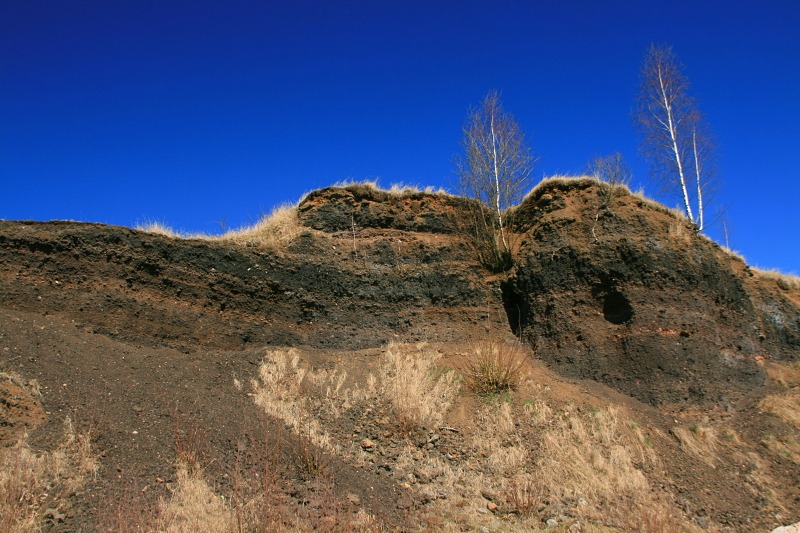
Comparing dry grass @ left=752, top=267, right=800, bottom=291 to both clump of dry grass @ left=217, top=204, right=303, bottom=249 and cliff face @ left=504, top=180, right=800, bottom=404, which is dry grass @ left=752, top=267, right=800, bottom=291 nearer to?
cliff face @ left=504, top=180, right=800, bottom=404

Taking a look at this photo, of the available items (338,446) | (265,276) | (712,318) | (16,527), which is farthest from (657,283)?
(16,527)

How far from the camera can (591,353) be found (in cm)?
1359

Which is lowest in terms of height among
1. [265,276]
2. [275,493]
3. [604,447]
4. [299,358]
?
[275,493]

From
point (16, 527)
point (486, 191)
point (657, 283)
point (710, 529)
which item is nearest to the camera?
point (16, 527)

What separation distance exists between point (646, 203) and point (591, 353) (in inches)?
212

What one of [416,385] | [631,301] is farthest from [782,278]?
[416,385]

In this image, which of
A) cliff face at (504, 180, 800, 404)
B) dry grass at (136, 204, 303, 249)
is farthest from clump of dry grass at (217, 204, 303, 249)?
cliff face at (504, 180, 800, 404)

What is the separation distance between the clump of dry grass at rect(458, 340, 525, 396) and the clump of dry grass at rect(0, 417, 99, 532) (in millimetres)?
7857

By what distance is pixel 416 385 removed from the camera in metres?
12.1

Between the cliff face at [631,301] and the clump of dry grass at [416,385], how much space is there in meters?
3.09

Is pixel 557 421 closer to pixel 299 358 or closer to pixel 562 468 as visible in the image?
pixel 562 468

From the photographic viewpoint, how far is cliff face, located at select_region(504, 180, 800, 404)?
1312 cm

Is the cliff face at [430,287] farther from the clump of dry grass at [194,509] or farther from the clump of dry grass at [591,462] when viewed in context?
the clump of dry grass at [194,509]

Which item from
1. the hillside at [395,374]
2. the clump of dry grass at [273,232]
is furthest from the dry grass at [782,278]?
the clump of dry grass at [273,232]
